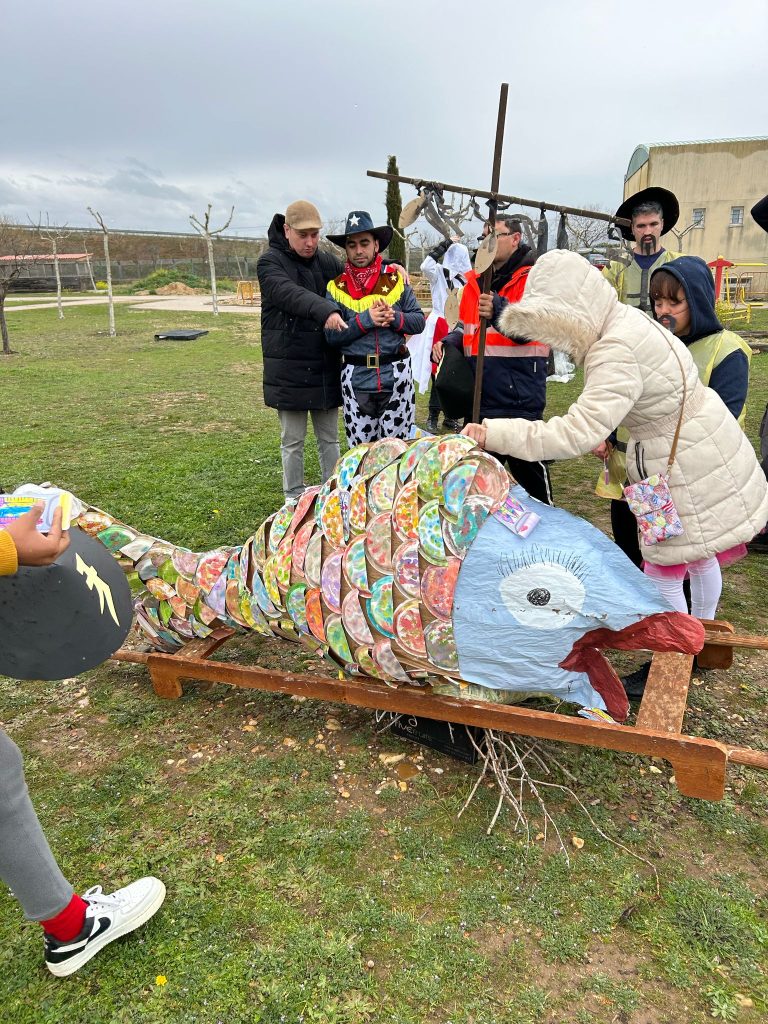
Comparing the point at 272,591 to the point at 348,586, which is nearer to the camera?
the point at 348,586

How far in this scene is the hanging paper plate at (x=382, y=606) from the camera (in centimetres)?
250

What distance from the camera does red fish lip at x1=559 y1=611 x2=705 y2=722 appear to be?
8.03 ft

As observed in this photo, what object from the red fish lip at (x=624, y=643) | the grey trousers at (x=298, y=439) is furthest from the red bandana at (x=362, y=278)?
the red fish lip at (x=624, y=643)

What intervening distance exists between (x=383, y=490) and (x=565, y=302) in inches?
37.1

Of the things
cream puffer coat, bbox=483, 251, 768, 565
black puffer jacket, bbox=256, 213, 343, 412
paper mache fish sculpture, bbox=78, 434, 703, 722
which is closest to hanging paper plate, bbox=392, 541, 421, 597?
paper mache fish sculpture, bbox=78, 434, 703, 722

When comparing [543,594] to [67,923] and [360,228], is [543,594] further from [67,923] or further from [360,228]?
[360,228]

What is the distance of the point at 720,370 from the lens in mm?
3072

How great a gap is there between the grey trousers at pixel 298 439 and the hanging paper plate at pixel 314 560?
7.33 ft

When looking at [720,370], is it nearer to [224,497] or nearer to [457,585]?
[457,585]

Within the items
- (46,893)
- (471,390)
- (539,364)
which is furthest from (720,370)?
(46,893)

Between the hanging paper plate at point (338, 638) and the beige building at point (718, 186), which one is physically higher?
the beige building at point (718, 186)

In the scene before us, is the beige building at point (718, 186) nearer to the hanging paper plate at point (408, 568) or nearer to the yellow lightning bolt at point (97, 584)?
the hanging paper plate at point (408, 568)

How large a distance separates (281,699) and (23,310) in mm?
30243

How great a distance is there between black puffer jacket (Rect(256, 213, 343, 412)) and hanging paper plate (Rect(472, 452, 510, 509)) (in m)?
2.25
